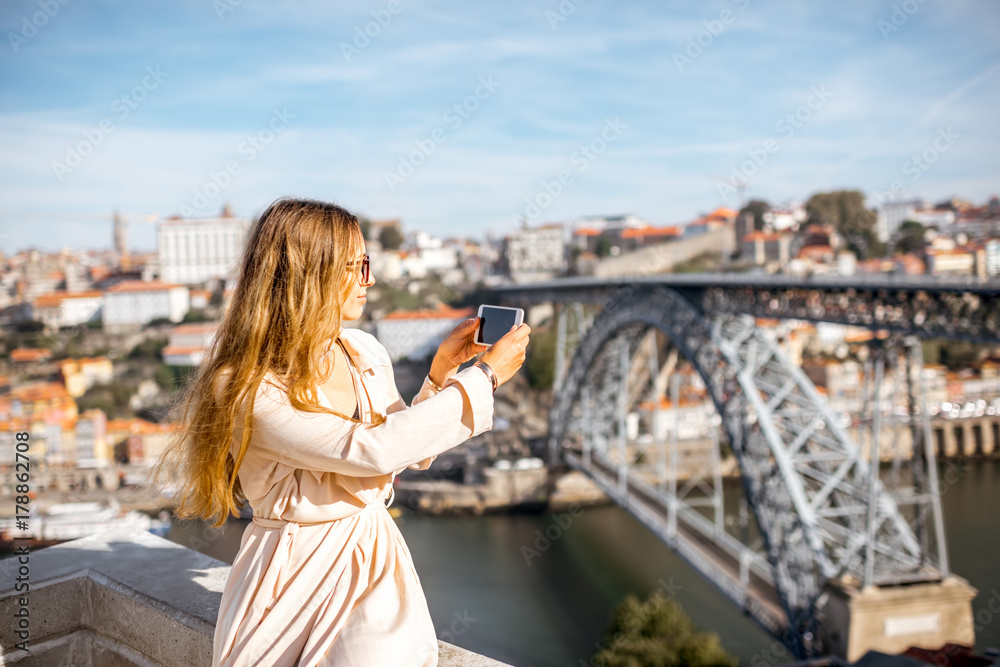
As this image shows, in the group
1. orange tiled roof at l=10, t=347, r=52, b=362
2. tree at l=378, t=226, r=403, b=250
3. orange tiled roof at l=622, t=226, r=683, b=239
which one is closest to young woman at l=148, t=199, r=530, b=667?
orange tiled roof at l=10, t=347, r=52, b=362

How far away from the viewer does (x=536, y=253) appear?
2789 centimetres

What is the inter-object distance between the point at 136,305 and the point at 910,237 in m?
21.9

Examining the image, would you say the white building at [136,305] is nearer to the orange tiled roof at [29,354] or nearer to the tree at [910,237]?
the orange tiled roof at [29,354]

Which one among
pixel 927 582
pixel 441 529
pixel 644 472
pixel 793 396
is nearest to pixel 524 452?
pixel 644 472

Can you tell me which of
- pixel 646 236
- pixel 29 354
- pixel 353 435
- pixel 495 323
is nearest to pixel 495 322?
pixel 495 323

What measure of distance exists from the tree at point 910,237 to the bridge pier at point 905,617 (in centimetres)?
640

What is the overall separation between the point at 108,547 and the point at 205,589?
33 cm

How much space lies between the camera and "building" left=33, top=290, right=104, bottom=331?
2530 centimetres

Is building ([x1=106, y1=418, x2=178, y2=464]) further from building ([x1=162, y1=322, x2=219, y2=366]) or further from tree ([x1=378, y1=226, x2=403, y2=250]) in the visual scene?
tree ([x1=378, y1=226, x2=403, y2=250])

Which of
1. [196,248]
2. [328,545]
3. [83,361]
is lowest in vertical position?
[328,545]

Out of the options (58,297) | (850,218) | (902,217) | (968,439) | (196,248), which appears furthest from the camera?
(196,248)

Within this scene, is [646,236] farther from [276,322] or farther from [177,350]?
[276,322]

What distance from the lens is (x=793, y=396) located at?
29.1ft

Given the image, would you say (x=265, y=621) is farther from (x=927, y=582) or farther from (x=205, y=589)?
(x=927, y=582)
